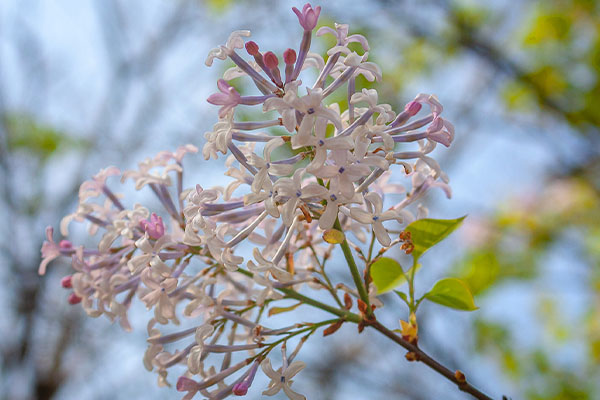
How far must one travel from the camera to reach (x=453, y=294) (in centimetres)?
140

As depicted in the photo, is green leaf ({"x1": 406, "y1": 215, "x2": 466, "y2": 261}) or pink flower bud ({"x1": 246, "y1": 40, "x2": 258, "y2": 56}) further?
green leaf ({"x1": 406, "y1": 215, "x2": 466, "y2": 261})

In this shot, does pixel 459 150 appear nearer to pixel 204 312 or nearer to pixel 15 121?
pixel 204 312

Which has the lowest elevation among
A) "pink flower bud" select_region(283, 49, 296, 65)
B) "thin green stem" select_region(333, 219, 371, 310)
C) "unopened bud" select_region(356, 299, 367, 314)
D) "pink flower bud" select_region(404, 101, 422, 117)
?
"unopened bud" select_region(356, 299, 367, 314)

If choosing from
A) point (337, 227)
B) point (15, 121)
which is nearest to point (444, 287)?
point (337, 227)

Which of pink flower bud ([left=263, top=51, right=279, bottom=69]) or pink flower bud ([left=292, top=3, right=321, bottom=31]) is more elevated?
pink flower bud ([left=292, top=3, right=321, bottom=31])

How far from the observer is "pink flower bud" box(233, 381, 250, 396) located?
4.45ft

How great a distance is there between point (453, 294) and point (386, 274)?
18cm

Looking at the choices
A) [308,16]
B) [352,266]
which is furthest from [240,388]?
[308,16]

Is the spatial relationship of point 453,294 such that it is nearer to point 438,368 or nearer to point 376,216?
point 438,368

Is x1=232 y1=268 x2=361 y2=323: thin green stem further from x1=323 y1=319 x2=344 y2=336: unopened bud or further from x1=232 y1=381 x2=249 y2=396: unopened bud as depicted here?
x1=232 y1=381 x2=249 y2=396: unopened bud

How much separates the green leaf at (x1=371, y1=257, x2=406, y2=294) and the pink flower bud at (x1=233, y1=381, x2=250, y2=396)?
425 millimetres

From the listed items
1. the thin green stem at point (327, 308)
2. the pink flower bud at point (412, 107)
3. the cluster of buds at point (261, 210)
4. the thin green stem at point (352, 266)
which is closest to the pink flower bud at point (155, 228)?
the cluster of buds at point (261, 210)

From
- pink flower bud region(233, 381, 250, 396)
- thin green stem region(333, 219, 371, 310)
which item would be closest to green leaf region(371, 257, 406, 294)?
thin green stem region(333, 219, 371, 310)

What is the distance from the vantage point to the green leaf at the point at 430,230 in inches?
54.3
